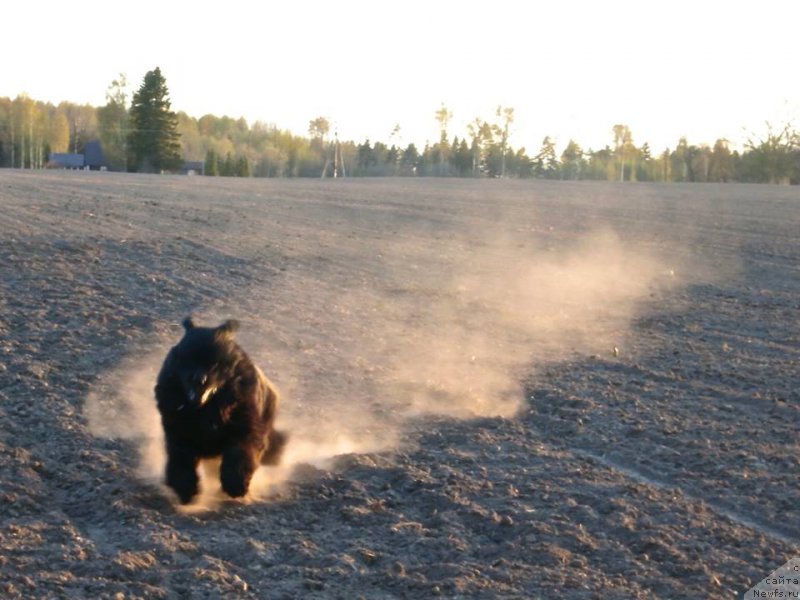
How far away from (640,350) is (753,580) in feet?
24.3

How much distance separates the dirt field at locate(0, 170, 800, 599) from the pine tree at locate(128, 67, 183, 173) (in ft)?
188

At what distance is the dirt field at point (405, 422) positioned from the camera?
629 centimetres

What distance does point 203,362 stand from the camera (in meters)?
7.02

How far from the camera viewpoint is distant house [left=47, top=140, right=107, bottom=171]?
9675 cm

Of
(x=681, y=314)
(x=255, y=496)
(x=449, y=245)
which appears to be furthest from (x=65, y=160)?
(x=255, y=496)

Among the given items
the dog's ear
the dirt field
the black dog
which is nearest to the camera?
the dirt field

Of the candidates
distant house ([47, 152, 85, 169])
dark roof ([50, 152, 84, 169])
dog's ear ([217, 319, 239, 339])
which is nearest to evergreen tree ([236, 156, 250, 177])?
distant house ([47, 152, 85, 169])

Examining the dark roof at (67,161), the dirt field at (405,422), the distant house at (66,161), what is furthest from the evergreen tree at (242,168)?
the dirt field at (405,422)

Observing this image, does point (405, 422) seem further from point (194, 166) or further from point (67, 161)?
point (67, 161)

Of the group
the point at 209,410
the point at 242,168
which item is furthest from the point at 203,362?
the point at 242,168

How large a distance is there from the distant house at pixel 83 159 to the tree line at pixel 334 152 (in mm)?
1904

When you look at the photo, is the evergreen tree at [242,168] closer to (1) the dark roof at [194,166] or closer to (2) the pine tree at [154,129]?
(1) the dark roof at [194,166]

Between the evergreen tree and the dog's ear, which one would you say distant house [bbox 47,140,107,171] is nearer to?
the evergreen tree

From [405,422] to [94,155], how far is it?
94828 mm
